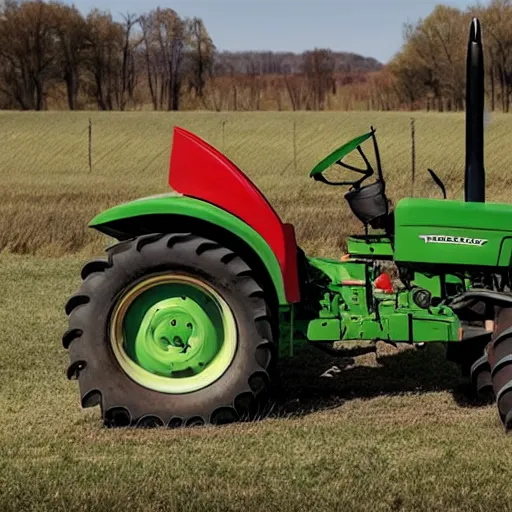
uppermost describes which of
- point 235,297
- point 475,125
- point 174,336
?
point 475,125

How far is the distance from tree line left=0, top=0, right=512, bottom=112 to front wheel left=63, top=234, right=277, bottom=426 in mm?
41724

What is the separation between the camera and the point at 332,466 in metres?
3.96

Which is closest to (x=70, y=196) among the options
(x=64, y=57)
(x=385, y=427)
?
(x=385, y=427)

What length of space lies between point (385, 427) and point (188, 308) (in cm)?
118

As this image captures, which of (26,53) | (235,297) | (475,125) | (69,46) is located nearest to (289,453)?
(235,297)

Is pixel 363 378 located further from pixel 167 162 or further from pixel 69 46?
pixel 69 46

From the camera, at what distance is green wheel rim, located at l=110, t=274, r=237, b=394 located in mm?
4617

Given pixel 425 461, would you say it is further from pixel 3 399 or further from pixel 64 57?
pixel 64 57

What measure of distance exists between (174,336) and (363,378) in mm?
1578

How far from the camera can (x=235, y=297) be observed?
14.8ft

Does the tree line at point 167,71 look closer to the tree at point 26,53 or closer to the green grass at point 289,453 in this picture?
A: the tree at point 26,53

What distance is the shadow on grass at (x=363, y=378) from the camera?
5.11 m

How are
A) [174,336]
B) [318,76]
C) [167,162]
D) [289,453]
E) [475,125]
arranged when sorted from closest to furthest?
[289,453] → [174,336] → [475,125] → [167,162] → [318,76]

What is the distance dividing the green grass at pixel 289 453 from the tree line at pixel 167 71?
135ft
